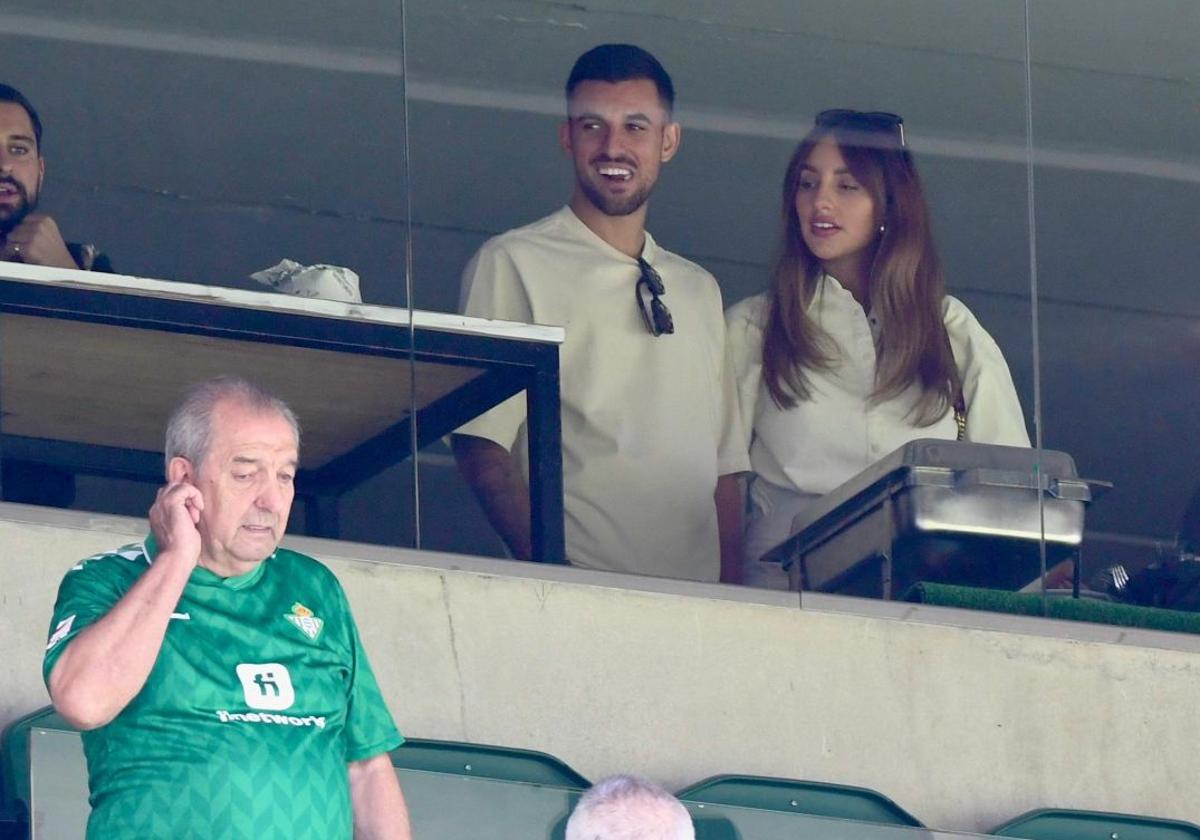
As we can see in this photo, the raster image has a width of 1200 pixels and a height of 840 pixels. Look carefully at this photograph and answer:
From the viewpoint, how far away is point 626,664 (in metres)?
5.48

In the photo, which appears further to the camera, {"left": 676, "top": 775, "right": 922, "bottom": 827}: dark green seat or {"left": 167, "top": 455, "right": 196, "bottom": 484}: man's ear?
{"left": 676, "top": 775, "right": 922, "bottom": 827}: dark green seat

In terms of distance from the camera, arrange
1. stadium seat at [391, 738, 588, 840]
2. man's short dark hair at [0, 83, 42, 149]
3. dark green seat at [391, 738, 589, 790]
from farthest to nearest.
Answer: man's short dark hair at [0, 83, 42, 149], dark green seat at [391, 738, 589, 790], stadium seat at [391, 738, 588, 840]

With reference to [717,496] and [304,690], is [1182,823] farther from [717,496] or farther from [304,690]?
[304,690]

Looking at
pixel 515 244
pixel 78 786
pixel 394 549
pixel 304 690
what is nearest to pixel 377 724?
pixel 304 690

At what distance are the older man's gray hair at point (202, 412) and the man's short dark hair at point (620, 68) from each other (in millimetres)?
2328

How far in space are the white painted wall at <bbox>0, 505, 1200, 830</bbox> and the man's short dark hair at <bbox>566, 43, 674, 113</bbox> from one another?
1.19 metres

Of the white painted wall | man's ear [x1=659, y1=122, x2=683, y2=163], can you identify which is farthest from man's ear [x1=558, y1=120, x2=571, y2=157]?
the white painted wall

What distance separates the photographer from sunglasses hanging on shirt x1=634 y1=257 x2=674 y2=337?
5766mm

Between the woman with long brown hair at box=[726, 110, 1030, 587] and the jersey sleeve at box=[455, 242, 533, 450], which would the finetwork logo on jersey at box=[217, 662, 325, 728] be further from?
the woman with long brown hair at box=[726, 110, 1030, 587]

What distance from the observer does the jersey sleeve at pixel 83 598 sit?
3.39 metres

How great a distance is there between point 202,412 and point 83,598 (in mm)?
341

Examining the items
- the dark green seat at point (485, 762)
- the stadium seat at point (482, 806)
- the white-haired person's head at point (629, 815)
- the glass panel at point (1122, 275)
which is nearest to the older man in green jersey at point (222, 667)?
the white-haired person's head at point (629, 815)

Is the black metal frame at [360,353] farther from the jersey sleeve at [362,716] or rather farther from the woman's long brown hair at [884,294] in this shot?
the jersey sleeve at [362,716]

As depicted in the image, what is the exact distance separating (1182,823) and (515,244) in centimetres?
201
